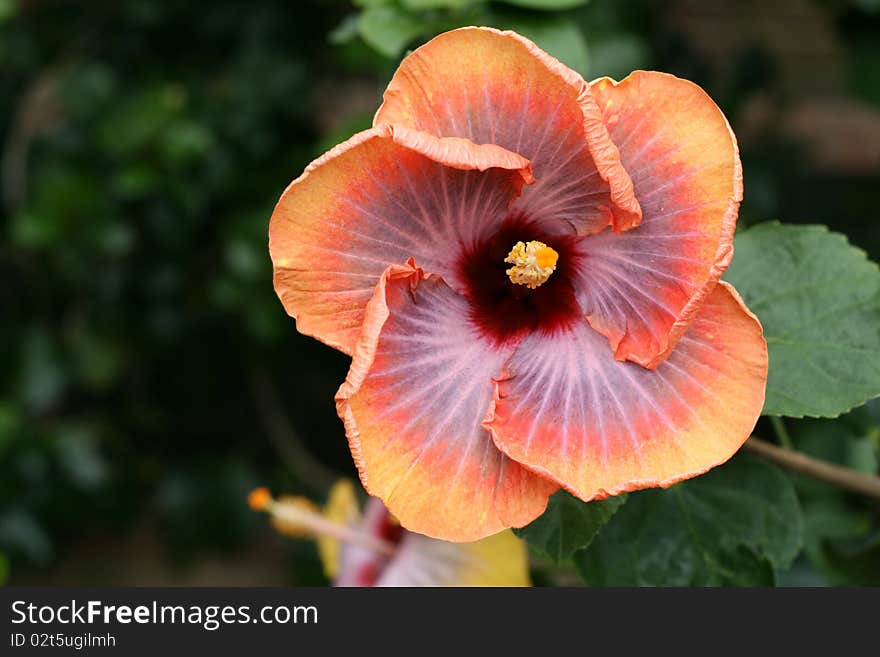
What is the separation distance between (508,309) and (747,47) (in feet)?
6.81

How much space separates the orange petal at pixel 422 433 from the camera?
796 mm

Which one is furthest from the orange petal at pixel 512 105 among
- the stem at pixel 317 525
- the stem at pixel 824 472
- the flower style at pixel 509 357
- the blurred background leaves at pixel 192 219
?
the blurred background leaves at pixel 192 219

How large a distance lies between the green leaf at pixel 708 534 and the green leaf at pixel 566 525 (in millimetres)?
171

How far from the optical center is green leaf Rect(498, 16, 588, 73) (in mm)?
1104

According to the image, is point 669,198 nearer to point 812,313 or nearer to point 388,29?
point 812,313

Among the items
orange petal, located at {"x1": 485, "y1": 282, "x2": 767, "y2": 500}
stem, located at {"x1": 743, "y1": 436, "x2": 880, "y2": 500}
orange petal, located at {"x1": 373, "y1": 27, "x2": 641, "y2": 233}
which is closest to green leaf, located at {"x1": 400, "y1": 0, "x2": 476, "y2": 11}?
orange petal, located at {"x1": 373, "y1": 27, "x2": 641, "y2": 233}

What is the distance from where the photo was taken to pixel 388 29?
1.18 meters

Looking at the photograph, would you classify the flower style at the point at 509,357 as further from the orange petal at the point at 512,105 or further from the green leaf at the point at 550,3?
the green leaf at the point at 550,3

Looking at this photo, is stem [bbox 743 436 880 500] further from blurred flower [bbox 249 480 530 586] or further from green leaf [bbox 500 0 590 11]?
green leaf [bbox 500 0 590 11]

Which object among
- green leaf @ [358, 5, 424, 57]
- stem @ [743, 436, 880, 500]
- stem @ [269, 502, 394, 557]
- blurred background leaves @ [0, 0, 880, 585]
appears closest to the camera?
stem @ [743, 436, 880, 500]

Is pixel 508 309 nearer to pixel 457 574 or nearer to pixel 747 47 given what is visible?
pixel 457 574

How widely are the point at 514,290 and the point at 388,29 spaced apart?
0.44 m

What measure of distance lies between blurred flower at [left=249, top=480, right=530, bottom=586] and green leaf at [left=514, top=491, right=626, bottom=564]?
0.94 feet

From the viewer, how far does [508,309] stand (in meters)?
0.94
